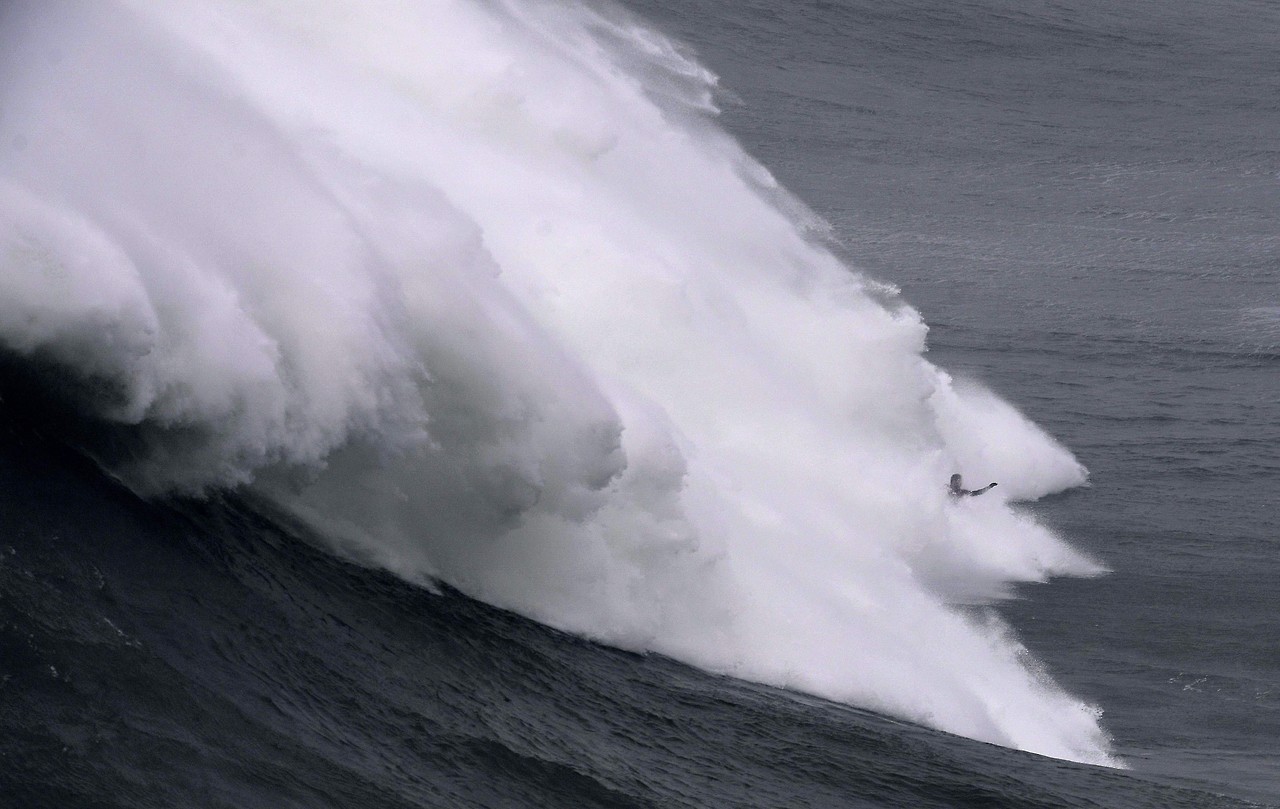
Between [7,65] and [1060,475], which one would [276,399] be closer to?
[7,65]

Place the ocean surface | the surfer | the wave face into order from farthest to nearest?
1. the surfer
2. the wave face
3. the ocean surface

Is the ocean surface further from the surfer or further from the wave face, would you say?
the surfer

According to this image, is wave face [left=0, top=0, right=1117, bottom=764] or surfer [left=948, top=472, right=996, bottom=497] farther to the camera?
surfer [left=948, top=472, right=996, bottom=497]

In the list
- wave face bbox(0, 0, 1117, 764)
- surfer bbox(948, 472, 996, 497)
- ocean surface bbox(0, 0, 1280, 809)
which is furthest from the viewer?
surfer bbox(948, 472, 996, 497)

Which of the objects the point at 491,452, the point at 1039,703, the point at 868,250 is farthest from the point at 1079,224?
the point at 491,452

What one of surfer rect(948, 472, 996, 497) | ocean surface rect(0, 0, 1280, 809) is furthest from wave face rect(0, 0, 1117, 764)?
surfer rect(948, 472, 996, 497)
